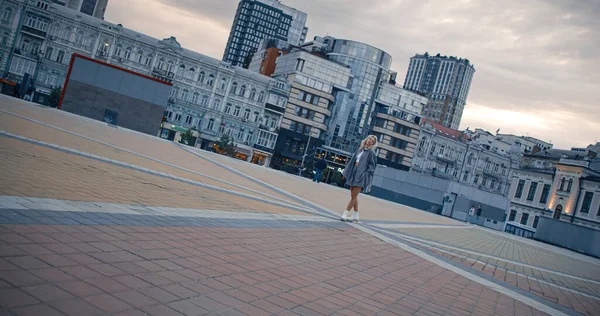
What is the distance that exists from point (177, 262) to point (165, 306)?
0.91 m

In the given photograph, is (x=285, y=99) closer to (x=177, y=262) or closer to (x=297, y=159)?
(x=297, y=159)

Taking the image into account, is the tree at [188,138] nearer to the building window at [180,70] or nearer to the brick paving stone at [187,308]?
the building window at [180,70]

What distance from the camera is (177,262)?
347 centimetres

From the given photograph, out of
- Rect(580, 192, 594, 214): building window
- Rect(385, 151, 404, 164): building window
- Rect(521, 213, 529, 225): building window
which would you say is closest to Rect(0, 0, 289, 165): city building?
Rect(385, 151, 404, 164): building window

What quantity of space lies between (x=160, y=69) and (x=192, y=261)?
56.3 meters

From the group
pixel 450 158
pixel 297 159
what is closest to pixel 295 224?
pixel 297 159

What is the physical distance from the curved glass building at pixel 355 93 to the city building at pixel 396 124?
182 cm

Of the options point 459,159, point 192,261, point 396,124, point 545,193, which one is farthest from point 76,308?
point 459,159

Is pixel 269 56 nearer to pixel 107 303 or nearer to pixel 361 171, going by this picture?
pixel 361 171

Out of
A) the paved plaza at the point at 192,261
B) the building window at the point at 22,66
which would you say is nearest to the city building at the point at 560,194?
the paved plaza at the point at 192,261

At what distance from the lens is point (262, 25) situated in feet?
490

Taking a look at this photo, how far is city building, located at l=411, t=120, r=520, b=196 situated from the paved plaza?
2534 inches

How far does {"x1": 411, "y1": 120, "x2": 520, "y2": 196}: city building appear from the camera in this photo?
69.9 metres

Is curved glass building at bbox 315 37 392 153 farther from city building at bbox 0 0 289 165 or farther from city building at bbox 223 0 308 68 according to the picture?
city building at bbox 223 0 308 68
